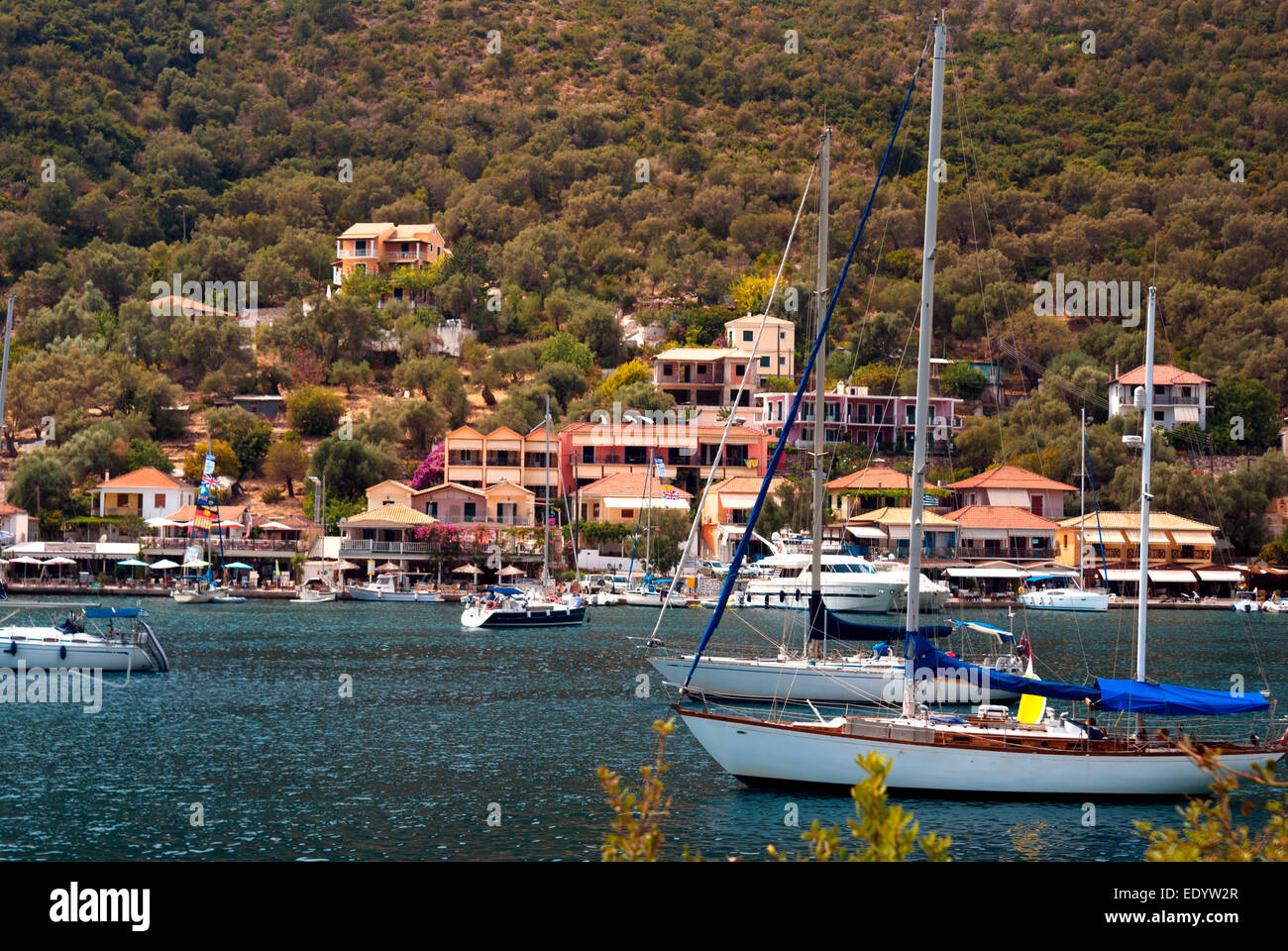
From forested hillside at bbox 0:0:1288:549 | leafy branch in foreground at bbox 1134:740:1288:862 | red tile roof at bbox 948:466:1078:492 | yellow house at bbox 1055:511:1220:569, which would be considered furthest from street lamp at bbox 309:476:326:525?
leafy branch in foreground at bbox 1134:740:1288:862

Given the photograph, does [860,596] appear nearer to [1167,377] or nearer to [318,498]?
[318,498]

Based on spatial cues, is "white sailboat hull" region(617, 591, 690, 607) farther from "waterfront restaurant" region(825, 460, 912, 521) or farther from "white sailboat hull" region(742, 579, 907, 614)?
"waterfront restaurant" region(825, 460, 912, 521)

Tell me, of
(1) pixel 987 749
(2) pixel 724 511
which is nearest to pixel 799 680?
(1) pixel 987 749

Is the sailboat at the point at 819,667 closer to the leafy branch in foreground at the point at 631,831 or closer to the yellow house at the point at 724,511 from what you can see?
the leafy branch in foreground at the point at 631,831

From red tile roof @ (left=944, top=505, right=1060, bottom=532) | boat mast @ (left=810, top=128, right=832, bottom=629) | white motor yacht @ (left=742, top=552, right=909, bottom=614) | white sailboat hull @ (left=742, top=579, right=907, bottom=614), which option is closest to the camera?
boat mast @ (left=810, top=128, right=832, bottom=629)

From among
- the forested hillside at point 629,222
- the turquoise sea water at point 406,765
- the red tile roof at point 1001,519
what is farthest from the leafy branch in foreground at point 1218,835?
the forested hillside at point 629,222

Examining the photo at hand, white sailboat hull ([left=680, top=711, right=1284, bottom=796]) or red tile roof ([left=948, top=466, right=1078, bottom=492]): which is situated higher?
red tile roof ([left=948, top=466, right=1078, bottom=492])

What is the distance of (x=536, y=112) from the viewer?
197 m

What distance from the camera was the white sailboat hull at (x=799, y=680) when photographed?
109 feet

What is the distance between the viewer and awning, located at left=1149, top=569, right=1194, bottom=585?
81.6 m

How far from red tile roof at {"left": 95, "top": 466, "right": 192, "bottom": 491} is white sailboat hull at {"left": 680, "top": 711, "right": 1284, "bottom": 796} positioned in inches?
2897

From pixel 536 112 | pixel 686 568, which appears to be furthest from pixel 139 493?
pixel 536 112

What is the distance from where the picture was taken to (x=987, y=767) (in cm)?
2258
